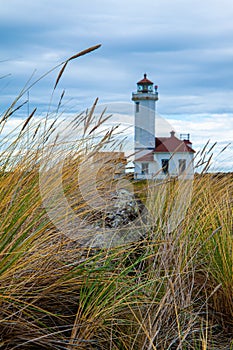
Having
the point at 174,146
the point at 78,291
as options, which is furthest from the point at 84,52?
the point at 174,146

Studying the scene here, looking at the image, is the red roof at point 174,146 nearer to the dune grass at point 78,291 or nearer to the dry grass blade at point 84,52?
the dune grass at point 78,291

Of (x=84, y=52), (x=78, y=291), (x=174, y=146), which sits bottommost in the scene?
(x=78, y=291)

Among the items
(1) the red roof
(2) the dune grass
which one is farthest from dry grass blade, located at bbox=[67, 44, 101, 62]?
(1) the red roof

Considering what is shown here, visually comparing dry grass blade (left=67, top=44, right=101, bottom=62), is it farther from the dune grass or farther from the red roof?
the red roof

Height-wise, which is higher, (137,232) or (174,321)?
(137,232)

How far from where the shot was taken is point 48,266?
209cm

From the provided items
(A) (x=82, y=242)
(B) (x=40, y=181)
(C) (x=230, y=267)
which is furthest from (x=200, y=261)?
(B) (x=40, y=181)

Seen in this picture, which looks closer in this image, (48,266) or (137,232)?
(48,266)

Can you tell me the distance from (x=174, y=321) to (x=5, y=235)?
0.85 meters

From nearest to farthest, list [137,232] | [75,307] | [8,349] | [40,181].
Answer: [8,349], [75,307], [40,181], [137,232]

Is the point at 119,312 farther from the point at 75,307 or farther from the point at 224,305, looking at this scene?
the point at 224,305

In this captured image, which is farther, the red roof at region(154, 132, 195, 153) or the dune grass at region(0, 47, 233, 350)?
the red roof at region(154, 132, 195, 153)

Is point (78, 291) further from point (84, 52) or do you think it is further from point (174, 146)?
point (174, 146)

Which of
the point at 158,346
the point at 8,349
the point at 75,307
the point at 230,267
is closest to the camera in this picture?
the point at 8,349
